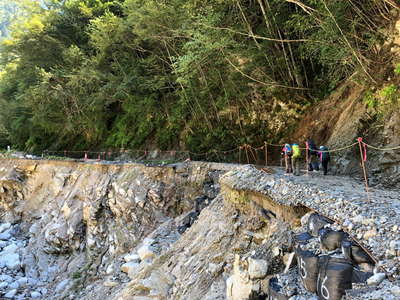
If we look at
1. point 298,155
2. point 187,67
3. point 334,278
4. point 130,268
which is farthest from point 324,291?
point 187,67

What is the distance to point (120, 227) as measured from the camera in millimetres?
13406

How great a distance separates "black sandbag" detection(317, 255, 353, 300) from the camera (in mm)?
3350

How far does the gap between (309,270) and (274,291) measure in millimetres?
607

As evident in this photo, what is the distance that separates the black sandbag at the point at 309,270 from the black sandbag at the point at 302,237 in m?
0.36

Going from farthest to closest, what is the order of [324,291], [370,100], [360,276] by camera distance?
[370,100] < [324,291] < [360,276]

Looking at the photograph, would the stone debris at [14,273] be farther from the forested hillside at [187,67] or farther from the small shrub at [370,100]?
the small shrub at [370,100]

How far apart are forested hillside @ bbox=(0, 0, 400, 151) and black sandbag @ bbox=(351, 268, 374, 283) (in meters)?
6.33

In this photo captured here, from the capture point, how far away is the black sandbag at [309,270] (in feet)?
12.5

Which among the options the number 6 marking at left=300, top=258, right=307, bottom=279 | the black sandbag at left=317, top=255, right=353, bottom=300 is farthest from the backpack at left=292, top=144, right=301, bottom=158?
the black sandbag at left=317, top=255, right=353, bottom=300

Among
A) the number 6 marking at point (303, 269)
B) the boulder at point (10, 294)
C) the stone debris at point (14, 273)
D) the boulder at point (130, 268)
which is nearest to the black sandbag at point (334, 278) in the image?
the number 6 marking at point (303, 269)

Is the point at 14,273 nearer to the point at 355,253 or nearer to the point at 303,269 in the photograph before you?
the point at 303,269

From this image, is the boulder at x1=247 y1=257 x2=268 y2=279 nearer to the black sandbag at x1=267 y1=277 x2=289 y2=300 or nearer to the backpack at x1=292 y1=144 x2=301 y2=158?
the black sandbag at x1=267 y1=277 x2=289 y2=300

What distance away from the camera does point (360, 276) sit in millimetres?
3355

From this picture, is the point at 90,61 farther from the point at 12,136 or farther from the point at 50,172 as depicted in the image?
the point at 12,136
